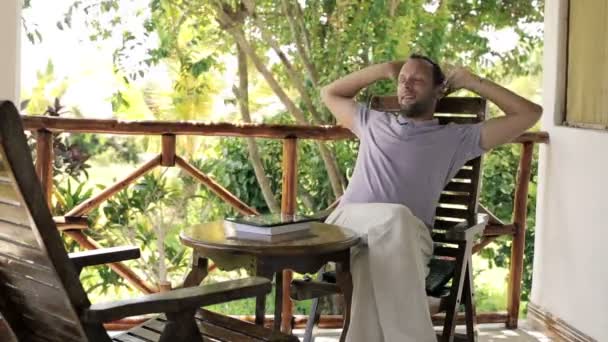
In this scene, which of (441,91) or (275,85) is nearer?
(441,91)

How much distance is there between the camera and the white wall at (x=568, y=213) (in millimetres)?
3543

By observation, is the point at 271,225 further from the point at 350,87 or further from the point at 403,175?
the point at 350,87

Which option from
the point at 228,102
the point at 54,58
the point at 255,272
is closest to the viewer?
the point at 255,272

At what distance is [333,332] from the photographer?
4.06m

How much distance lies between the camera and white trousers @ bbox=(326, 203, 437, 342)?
2.89 meters

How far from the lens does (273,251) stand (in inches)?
102

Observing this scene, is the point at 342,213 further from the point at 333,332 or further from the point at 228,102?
the point at 228,102

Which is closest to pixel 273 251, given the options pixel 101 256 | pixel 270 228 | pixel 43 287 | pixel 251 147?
pixel 270 228

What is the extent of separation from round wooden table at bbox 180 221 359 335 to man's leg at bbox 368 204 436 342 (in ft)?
0.40

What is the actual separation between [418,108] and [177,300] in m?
1.81

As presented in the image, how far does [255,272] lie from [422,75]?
48.9 inches

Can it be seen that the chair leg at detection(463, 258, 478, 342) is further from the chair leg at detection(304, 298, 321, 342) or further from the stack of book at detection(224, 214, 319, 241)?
the stack of book at detection(224, 214, 319, 241)

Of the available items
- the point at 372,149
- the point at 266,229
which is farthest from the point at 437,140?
the point at 266,229

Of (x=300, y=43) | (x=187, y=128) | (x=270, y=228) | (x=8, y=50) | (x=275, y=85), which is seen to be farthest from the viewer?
(x=275, y=85)
